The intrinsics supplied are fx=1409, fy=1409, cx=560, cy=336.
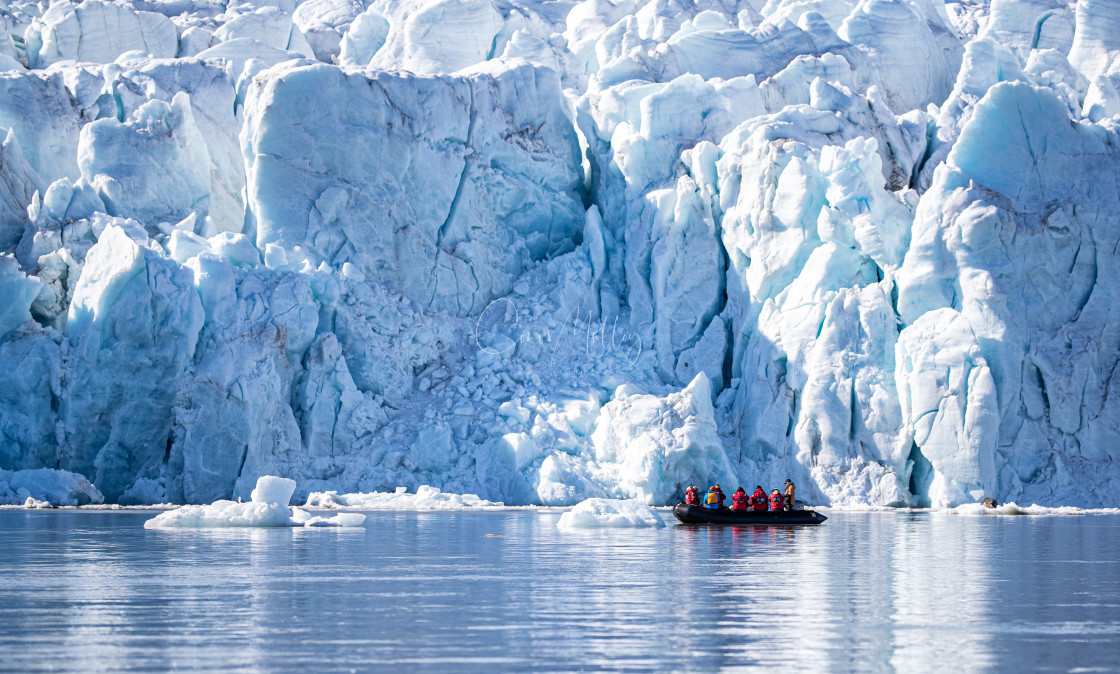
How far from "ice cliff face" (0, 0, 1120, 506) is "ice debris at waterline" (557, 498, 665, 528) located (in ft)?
21.6

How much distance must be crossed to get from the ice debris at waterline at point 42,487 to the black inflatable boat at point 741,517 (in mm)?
14961

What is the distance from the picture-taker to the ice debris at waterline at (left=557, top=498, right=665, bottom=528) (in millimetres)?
26547

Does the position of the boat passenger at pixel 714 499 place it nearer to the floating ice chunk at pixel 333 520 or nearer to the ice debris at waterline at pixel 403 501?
the floating ice chunk at pixel 333 520

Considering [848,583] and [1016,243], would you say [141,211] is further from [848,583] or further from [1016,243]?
[848,583]

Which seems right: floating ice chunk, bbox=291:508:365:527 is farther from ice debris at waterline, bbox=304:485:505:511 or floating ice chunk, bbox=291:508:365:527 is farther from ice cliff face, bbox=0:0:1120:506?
ice cliff face, bbox=0:0:1120:506

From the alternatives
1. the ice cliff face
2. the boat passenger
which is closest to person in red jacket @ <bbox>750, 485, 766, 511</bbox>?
the boat passenger

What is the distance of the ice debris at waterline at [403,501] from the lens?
34625mm

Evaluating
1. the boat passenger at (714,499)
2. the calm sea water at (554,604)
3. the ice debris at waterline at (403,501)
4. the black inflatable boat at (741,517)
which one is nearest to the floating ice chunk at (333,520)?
the calm sea water at (554,604)

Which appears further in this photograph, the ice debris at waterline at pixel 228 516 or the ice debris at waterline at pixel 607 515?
the ice debris at waterline at pixel 607 515

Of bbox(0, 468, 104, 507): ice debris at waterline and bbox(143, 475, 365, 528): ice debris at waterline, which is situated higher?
bbox(0, 468, 104, 507): ice debris at waterline

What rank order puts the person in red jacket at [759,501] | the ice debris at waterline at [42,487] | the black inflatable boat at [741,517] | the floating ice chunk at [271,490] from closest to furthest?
the floating ice chunk at [271,490]
the black inflatable boat at [741,517]
the person in red jacket at [759,501]
the ice debris at waterline at [42,487]

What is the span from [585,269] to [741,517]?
41.2 ft

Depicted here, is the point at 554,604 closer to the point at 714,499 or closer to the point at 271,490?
the point at 271,490

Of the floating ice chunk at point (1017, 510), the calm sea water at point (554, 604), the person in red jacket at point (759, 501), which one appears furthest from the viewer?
the floating ice chunk at point (1017, 510)
